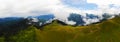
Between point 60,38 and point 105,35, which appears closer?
point 105,35

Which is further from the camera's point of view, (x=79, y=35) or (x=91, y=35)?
(x=79, y=35)

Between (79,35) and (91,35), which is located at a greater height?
(91,35)

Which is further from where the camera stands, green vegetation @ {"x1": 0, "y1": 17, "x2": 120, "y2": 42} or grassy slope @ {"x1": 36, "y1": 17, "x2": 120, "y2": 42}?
grassy slope @ {"x1": 36, "y1": 17, "x2": 120, "y2": 42}

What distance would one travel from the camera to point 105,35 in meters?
95.4

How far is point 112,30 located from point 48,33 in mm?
27657

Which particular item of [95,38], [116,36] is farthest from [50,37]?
[116,36]

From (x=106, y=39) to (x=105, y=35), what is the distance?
333 centimetres

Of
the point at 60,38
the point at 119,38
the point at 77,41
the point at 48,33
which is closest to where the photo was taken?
the point at 119,38

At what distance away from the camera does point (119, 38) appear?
91.1 metres

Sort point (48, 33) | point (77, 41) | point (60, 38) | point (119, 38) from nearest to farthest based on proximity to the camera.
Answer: point (119, 38) → point (77, 41) → point (60, 38) → point (48, 33)

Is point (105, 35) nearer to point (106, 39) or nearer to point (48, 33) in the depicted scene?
point (106, 39)

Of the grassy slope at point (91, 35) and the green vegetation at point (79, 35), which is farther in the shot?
the grassy slope at point (91, 35)

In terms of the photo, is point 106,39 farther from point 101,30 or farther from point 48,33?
point 48,33

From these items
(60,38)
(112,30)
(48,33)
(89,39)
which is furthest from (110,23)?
(48,33)
